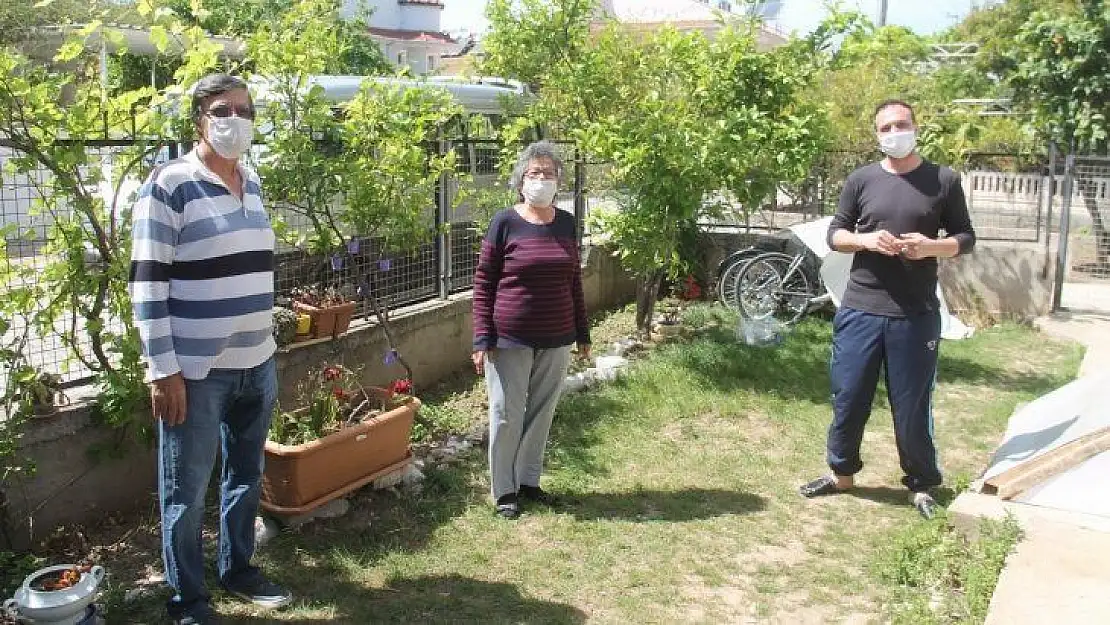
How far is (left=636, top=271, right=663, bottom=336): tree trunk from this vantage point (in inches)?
319

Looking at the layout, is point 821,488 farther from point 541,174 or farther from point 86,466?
point 86,466

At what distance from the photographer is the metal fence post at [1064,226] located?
30.5ft

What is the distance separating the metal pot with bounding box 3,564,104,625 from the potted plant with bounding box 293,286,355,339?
7.64 feet

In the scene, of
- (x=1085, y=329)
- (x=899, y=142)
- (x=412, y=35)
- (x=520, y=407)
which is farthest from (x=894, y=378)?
(x=412, y=35)

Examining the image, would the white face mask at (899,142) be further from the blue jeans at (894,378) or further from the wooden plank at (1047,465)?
the wooden plank at (1047,465)

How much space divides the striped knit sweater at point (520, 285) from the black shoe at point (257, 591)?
1399 millimetres

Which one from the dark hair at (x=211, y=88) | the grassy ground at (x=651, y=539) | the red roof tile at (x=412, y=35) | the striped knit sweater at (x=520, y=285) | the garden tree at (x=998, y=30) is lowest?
the grassy ground at (x=651, y=539)

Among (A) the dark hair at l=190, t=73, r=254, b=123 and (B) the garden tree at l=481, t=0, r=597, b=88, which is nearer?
(A) the dark hair at l=190, t=73, r=254, b=123

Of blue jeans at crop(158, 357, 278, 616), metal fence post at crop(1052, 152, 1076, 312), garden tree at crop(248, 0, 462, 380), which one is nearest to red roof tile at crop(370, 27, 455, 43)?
metal fence post at crop(1052, 152, 1076, 312)

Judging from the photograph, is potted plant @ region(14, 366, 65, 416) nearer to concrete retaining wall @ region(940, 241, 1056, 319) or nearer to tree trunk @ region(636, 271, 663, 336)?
tree trunk @ region(636, 271, 663, 336)

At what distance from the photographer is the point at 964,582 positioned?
364 cm

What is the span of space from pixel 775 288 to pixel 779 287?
0.04 metres

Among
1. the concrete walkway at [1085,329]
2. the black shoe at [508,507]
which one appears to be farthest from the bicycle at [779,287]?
the black shoe at [508,507]

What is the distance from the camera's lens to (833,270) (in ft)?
26.1
